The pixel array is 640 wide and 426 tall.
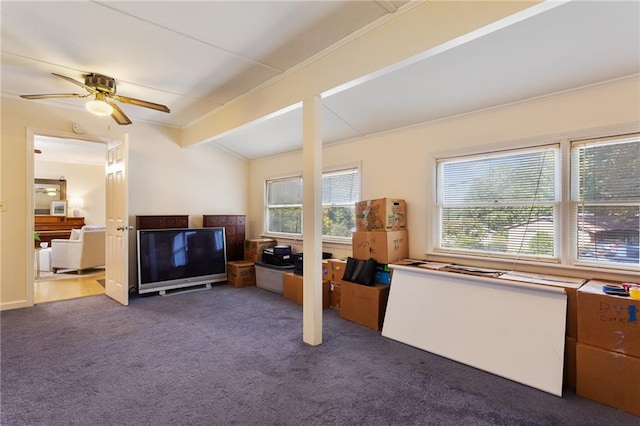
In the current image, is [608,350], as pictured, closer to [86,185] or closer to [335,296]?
[335,296]

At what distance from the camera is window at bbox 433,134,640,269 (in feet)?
8.30

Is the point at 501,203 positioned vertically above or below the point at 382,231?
above

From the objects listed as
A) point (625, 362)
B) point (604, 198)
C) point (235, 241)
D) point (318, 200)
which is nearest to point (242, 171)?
point (235, 241)

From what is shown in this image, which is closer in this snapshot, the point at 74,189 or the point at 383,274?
the point at 383,274

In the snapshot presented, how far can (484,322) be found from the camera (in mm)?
2650

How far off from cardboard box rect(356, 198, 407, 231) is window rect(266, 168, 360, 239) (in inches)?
23.6

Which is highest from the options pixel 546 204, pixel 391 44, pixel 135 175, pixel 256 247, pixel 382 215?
pixel 391 44

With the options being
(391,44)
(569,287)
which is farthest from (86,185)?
(569,287)

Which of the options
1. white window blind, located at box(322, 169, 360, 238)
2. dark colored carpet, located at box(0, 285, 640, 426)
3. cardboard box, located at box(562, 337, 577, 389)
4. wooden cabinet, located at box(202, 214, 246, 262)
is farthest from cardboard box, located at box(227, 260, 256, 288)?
cardboard box, located at box(562, 337, 577, 389)

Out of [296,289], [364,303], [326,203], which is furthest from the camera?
[326,203]

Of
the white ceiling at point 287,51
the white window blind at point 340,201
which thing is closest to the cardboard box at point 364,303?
the white window blind at point 340,201

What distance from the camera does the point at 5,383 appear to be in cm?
228

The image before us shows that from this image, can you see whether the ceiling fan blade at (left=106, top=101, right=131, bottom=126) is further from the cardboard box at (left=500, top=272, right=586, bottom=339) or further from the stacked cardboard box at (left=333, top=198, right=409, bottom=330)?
the cardboard box at (left=500, top=272, right=586, bottom=339)

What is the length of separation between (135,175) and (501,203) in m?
5.07
